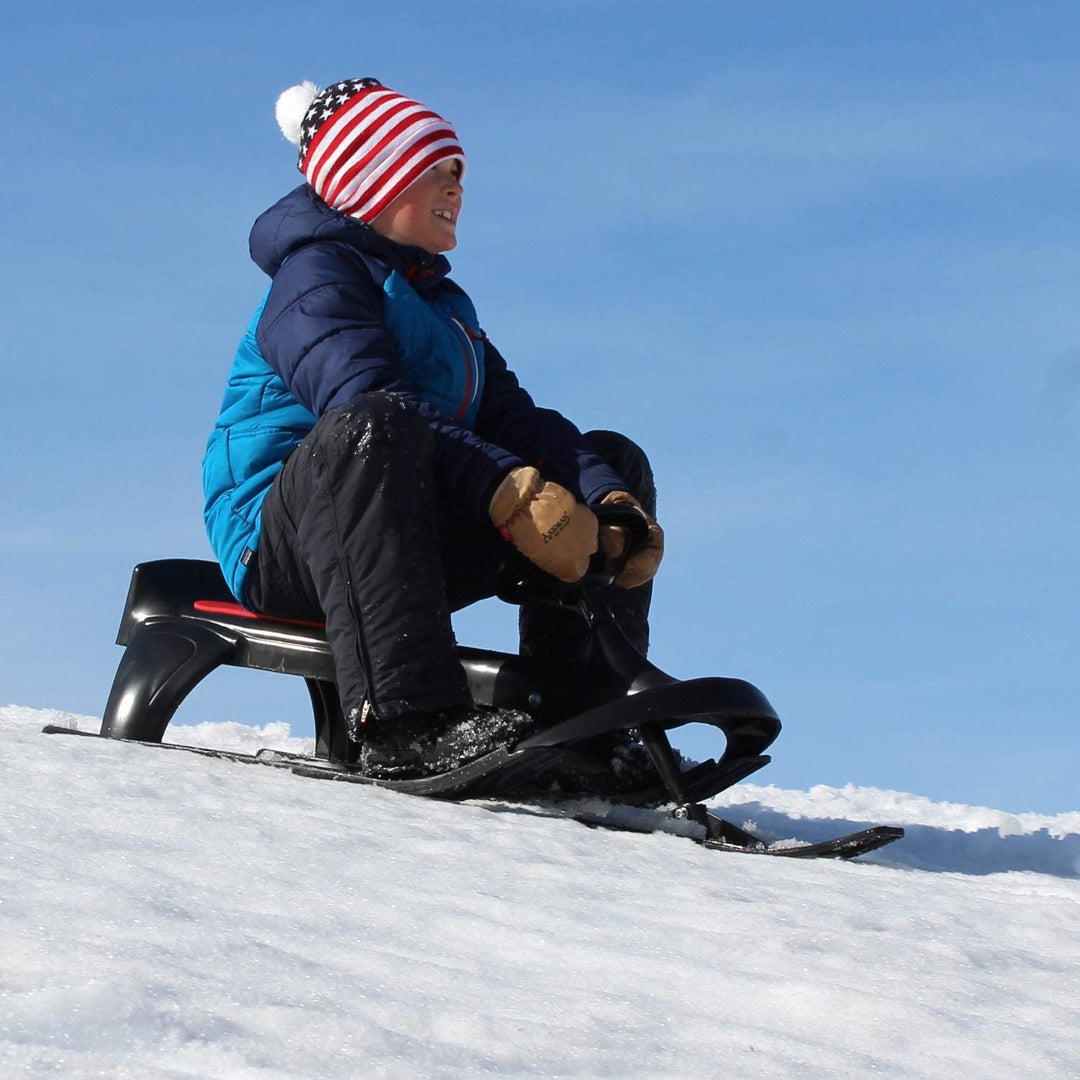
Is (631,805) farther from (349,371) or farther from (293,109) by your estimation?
(293,109)

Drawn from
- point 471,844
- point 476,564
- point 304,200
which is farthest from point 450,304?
point 471,844

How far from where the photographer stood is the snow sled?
3299 mm

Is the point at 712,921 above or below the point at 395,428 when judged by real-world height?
below

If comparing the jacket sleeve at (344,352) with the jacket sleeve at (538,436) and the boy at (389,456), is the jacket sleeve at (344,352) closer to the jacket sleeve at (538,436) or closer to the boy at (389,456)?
the boy at (389,456)

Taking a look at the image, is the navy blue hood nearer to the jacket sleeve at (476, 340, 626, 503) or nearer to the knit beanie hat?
the knit beanie hat

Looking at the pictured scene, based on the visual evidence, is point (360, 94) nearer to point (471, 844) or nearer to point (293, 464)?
point (293, 464)

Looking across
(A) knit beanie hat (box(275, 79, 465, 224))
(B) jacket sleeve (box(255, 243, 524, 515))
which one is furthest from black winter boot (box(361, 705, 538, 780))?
(A) knit beanie hat (box(275, 79, 465, 224))

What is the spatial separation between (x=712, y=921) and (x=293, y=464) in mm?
1511

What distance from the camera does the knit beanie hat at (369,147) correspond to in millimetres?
3910

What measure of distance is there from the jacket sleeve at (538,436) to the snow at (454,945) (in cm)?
95

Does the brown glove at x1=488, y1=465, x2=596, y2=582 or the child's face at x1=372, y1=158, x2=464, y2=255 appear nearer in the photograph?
the brown glove at x1=488, y1=465, x2=596, y2=582

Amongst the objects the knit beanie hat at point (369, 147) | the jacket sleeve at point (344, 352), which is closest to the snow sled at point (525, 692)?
the jacket sleeve at point (344, 352)

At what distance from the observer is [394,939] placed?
87.0 inches

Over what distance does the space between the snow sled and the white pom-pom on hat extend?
1.23 metres
